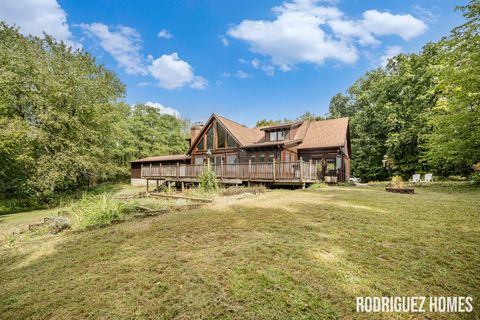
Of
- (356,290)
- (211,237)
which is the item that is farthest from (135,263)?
(356,290)

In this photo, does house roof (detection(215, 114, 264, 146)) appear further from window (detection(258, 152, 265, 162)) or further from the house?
window (detection(258, 152, 265, 162))

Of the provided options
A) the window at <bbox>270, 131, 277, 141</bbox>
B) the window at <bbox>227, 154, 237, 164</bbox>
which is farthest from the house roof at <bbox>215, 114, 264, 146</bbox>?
the window at <bbox>270, 131, 277, 141</bbox>

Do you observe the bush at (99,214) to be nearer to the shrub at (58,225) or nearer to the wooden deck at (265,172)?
the shrub at (58,225)

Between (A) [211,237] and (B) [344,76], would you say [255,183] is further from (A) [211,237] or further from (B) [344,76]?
(B) [344,76]

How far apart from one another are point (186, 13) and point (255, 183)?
14.9 metres

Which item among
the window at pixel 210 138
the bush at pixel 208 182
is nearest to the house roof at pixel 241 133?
the window at pixel 210 138

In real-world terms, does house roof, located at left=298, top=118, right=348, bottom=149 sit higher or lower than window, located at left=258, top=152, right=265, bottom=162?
higher

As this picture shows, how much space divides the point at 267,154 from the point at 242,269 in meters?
16.1

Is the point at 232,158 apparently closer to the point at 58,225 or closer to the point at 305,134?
the point at 305,134

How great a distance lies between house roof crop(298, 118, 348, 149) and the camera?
1880cm

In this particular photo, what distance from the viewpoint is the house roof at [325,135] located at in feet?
61.7

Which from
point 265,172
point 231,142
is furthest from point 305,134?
point 265,172

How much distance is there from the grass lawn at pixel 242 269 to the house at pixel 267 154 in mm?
9531

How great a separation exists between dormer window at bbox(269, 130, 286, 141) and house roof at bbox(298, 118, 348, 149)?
6.42 ft
